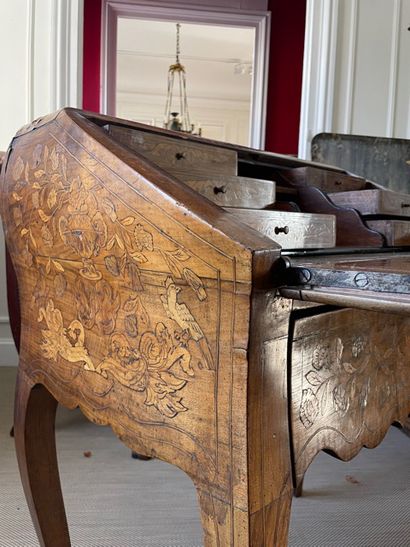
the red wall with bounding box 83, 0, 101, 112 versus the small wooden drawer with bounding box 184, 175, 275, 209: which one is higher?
the red wall with bounding box 83, 0, 101, 112

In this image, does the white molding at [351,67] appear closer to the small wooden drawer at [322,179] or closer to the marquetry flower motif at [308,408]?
the small wooden drawer at [322,179]

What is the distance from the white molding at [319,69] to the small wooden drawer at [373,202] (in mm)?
1570

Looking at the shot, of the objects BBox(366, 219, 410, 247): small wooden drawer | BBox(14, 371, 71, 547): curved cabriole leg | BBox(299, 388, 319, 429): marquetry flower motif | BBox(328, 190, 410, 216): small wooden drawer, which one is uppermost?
BBox(328, 190, 410, 216): small wooden drawer

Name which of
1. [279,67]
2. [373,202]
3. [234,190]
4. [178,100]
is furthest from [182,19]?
[178,100]

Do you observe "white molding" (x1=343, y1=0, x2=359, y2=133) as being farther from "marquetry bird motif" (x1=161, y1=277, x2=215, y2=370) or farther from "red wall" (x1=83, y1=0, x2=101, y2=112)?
"marquetry bird motif" (x1=161, y1=277, x2=215, y2=370)

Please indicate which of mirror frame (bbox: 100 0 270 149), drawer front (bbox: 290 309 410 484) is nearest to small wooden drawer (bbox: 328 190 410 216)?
drawer front (bbox: 290 309 410 484)

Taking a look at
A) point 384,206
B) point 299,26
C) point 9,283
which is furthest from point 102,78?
point 384,206

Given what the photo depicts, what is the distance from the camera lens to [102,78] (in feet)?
14.1

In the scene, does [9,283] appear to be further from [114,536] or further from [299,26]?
[299,26]

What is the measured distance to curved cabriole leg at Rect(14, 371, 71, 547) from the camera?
92cm

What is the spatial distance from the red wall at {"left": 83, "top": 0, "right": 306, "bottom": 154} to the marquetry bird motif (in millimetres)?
4092

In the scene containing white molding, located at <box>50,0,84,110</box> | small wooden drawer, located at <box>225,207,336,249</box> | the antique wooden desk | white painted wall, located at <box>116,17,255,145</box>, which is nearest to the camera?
the antique wooden desk

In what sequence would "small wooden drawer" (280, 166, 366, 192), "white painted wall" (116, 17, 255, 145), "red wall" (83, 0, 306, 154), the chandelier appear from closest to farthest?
1. "small wooden drawer" (280, 166, 366, 192)
2. "red wall" (83, 0, 306, 154)
3. "white painted wall" (116, 17, 255, 145)
4. the chandelier

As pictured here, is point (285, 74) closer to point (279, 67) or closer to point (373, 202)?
point (279, 67)
